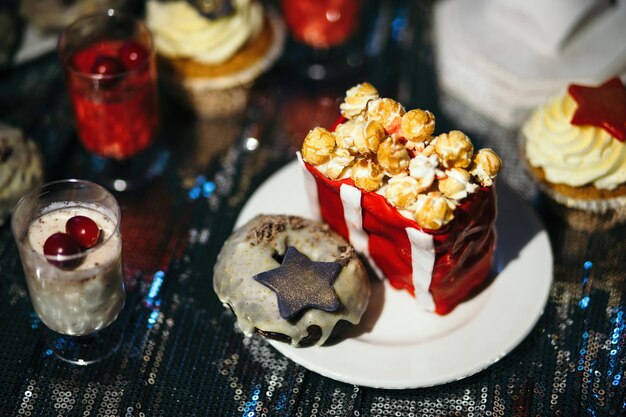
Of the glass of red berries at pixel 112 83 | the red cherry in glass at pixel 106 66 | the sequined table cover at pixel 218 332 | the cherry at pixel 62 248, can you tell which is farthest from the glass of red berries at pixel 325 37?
the cherry at pixel 62 248

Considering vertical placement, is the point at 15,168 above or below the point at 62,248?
below

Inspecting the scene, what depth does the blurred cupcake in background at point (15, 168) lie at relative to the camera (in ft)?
6.30

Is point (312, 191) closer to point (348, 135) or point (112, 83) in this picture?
point (348, 135)

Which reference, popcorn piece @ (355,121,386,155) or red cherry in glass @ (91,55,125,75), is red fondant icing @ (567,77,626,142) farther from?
red cherry in glass @ (91,55,125,75)

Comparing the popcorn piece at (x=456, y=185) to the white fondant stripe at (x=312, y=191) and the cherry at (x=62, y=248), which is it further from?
the cherry at (x=62, y=248)

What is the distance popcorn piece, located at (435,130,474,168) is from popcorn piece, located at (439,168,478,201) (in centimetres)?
2

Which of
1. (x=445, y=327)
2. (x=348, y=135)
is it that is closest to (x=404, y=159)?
(x=348, y=135)

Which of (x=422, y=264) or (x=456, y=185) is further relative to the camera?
(x=422, y=264)

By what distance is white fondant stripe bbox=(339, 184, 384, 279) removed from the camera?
161 cm

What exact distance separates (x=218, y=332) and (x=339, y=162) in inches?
19.9

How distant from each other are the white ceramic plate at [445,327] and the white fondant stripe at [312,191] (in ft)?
0.30

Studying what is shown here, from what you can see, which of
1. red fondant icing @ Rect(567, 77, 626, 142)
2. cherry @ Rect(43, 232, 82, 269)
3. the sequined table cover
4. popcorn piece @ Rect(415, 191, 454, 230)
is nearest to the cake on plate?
popcorn piece @ Rect(415, 191, 454, 230)

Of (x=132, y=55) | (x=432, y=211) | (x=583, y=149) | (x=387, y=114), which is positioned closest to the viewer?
(x=432, y=211)

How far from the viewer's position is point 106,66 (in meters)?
1.93
